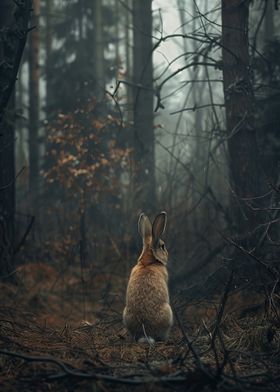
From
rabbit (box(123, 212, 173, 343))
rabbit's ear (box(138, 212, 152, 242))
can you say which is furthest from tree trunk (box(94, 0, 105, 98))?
rabbit (box(123, 212, 173, 343))

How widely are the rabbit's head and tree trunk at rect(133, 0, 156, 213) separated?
3883 millimetres

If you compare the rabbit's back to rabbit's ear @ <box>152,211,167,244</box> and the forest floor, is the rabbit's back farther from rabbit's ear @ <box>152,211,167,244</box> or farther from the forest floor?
rabbit's ear @ <box>152,211,167,244</box>

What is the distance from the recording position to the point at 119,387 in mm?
3719

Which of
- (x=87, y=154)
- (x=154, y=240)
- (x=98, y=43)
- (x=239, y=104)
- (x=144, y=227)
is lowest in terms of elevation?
(x=154, y=240)

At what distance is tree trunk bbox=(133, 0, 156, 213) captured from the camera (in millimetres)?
11422

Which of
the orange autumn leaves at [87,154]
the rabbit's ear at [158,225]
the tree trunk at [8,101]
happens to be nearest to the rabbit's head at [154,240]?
the rabbit's ear at [158,225]

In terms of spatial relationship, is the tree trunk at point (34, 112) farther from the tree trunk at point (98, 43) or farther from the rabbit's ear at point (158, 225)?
the rabbit's ear at point (158, 225)

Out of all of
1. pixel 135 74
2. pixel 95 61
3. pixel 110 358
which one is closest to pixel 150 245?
pixel 110 358

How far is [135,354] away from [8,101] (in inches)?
176

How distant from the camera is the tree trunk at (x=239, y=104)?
289 inches

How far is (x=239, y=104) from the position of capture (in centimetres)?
741

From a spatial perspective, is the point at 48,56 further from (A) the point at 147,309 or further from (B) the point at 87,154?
(A) the point at 147,309

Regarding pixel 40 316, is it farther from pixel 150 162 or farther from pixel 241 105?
pixel 150 162

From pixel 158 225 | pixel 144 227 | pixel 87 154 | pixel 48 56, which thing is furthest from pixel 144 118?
pixel 48 56
